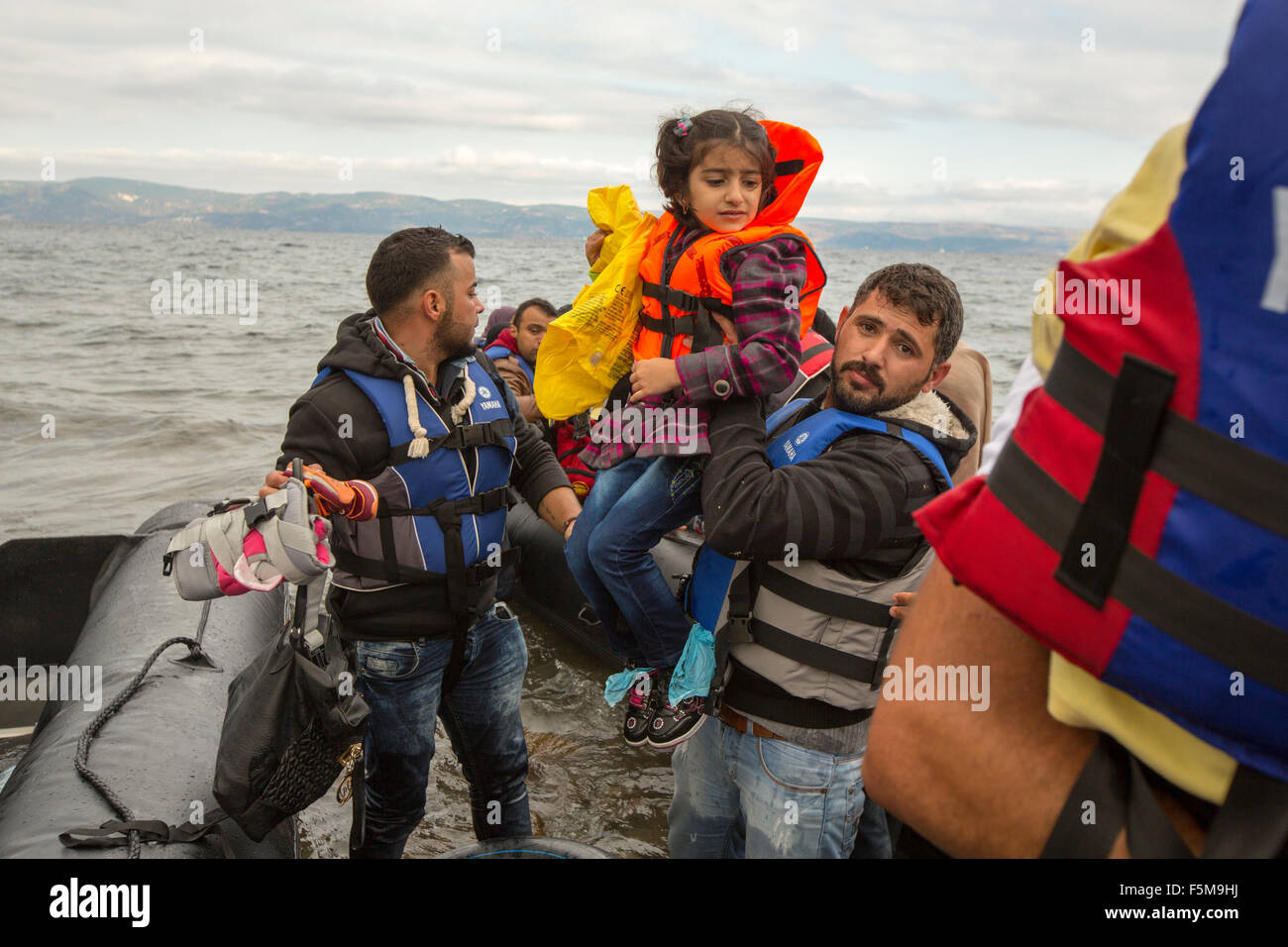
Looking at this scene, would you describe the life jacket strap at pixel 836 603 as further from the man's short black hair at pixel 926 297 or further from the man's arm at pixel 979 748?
the man's arm at pixel 979 748

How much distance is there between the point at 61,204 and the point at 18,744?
737 ft

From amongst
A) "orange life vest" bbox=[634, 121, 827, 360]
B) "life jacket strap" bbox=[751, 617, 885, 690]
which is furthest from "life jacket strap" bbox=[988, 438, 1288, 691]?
"orange life vest" bbox=[634, 121, 827, 360]

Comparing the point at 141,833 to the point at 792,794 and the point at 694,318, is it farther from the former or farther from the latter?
the point at 694,318

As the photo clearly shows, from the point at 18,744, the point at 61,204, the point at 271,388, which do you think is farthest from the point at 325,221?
the point at 18,744

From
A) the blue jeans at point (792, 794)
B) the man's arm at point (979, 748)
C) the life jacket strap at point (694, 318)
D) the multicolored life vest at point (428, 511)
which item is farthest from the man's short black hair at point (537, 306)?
the man's arm at point (979, 748)

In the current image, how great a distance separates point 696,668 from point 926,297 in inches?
51.4

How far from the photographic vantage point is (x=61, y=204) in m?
186

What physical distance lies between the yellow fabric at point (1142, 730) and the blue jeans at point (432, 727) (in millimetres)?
2776

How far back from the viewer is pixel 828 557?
2465 mm

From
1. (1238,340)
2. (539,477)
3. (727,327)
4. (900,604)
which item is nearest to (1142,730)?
(1238,340)

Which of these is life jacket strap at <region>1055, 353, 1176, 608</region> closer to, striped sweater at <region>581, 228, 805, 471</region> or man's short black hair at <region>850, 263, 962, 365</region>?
striped sweater at <region>581, 228, 805, 471</region>

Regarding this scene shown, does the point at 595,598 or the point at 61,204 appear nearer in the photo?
the point at 595,598

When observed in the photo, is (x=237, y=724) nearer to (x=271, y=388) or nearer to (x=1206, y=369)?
(x=1206, y=369)

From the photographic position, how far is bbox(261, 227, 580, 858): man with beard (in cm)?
316
